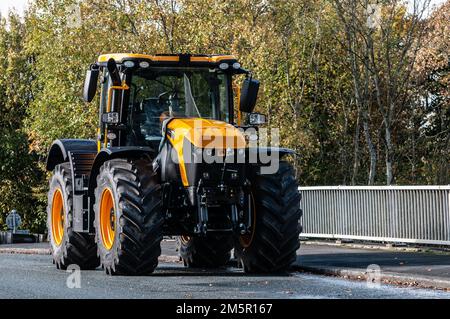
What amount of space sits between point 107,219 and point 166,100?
2.16 m

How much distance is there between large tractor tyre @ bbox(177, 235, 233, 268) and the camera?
19.5 metres

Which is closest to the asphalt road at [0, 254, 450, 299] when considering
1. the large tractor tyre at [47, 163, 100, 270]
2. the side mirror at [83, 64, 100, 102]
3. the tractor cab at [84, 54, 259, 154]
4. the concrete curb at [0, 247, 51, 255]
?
the large tractor tyre at [47, 163, 100, 270]

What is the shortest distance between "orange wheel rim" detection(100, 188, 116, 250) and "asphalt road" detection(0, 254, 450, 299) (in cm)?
57

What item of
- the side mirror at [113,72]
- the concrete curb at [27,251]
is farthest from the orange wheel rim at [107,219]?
the concrete curb at [27,251]

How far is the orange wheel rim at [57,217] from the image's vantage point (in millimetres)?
20766

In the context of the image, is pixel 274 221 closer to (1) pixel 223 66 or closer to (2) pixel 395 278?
(2) pixel 395 278

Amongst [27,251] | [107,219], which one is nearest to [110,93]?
[107,219]

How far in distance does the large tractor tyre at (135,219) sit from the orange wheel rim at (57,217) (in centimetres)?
367

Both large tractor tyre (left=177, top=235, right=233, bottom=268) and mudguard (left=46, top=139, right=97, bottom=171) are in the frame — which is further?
mudguard (left=46, top=139, right=97, bottom=171)

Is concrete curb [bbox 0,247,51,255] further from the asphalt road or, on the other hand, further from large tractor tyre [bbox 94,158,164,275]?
large tractor tyre [bbox 94,158,164,275]

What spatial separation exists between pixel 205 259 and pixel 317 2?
85.0 feet

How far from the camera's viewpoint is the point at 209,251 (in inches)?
771
